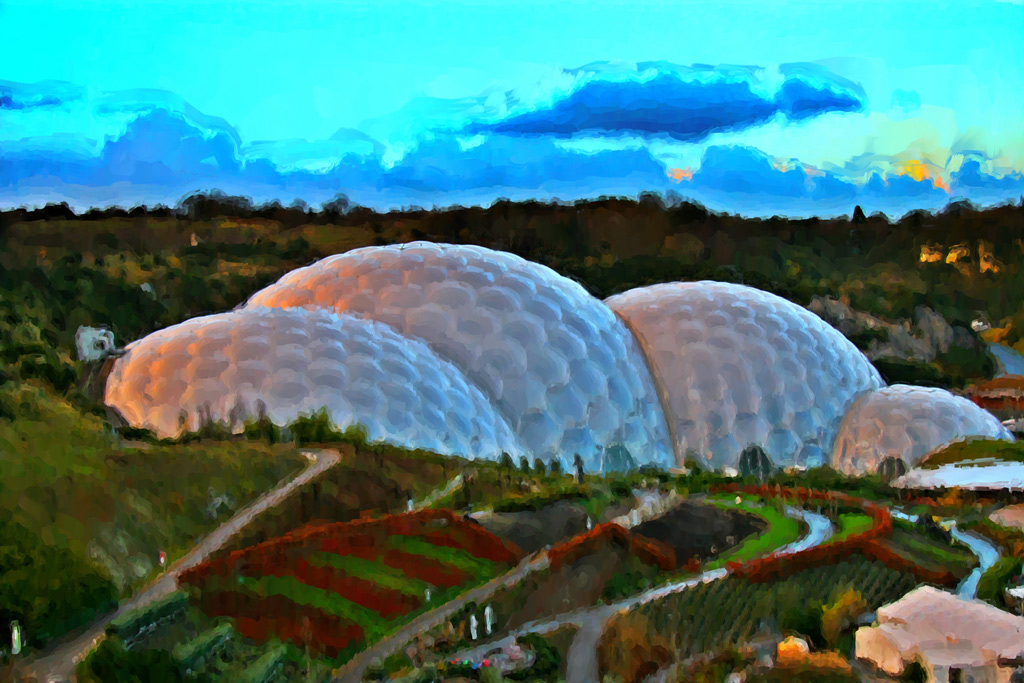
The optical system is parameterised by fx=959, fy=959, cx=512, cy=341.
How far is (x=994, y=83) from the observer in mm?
5484

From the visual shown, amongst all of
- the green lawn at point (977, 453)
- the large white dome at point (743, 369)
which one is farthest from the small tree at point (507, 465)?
the green lawn at point (977, 453)

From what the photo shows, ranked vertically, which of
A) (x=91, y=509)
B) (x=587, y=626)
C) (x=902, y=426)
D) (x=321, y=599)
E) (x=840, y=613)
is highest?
(x=91, y=509)

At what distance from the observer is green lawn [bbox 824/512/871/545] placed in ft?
16.2

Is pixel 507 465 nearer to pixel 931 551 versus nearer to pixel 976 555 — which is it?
pixel 931 551

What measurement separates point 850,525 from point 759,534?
2.07ft

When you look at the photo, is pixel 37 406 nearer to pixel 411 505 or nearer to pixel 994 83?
pixel 411 505

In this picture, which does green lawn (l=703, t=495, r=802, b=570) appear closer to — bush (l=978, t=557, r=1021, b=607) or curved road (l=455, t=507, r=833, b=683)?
curved road (l=455, t=507, r=833, b=683)

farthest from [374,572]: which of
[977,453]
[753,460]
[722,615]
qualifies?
[753,460]

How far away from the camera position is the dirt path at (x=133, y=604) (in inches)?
139

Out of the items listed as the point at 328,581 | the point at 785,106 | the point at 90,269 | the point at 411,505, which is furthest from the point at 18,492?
the point at 785,106

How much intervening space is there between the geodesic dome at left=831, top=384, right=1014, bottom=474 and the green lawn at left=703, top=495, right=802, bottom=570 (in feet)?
16.7

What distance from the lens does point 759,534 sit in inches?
197

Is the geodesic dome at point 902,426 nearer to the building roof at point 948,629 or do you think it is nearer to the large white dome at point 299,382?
the large white dome at point 299,382

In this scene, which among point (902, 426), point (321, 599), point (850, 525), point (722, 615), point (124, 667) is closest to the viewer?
point (124, 667)
